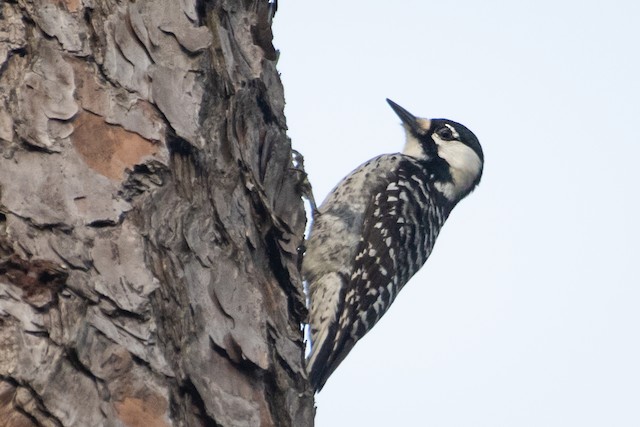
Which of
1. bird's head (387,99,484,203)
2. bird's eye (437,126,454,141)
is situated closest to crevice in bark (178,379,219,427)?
bird's head (387,99,484,203)

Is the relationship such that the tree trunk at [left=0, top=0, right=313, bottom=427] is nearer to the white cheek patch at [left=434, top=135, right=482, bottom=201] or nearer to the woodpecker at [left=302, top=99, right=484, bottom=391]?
the woodpecker at [left=302, top=99, right=484, bottom=391]

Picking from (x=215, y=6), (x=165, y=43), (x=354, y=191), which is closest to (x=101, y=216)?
(x=165, y=43)

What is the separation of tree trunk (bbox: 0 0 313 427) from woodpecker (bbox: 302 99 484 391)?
7.22 ft

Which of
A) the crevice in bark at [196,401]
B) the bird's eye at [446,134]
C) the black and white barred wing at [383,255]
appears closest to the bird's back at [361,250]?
the black and white barred wing at [383,255]

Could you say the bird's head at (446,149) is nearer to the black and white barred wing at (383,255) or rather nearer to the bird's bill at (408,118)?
the bird's bill at (408,118)

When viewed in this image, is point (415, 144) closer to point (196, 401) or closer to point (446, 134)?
point (446, 134)

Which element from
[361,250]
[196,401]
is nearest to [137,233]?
[196,401]

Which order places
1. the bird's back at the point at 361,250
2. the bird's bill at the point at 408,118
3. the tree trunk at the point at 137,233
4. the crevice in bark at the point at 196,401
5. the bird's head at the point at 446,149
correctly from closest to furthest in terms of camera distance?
the tree trunk at the point at 137,233
the crevice in bark at the point at 196,401
the bird's back at the point at 361,250
the bird's head at the point at 446,149
the bird's bill at the point at 408,118

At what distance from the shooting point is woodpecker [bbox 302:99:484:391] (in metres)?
5.58

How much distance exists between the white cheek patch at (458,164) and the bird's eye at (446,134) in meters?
0.03

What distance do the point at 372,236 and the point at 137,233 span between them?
3339 millimetres

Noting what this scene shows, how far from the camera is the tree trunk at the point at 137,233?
2.45 meters

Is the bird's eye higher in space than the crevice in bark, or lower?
higher

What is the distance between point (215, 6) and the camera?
343 cm
